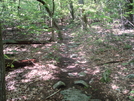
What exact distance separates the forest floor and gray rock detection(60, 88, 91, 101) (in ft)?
0.69

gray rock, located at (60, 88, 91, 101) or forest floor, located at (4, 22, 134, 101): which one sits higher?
forest floor, located at (4, 22, 134, 101)

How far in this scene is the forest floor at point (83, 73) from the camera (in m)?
4.51

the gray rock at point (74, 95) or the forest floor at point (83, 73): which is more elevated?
the forest floor at point (83, 73)

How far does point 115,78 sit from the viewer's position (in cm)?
552

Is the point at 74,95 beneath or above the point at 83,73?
beneath

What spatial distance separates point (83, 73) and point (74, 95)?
218 centimetres

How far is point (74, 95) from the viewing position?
14.5 feet

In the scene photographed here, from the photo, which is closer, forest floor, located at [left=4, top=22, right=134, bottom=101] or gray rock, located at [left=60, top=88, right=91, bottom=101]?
gray rock, located at [left=60, top=88, right=91, bottom=101]

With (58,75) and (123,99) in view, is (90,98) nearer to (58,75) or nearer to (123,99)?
(123,99)

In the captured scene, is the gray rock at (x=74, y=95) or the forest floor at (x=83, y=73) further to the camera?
the forest floor at (x=83, y=73)

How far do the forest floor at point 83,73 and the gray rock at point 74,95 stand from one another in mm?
A: 210

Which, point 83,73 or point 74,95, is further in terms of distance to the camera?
point 83,73

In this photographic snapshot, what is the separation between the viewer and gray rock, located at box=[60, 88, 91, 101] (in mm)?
4225

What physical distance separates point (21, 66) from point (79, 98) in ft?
13.3
